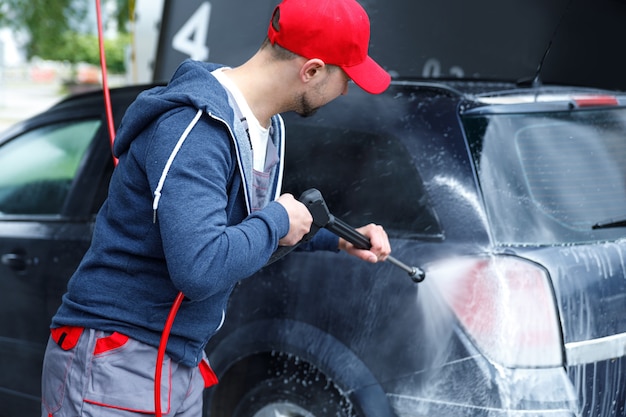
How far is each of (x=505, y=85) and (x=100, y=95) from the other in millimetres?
1733

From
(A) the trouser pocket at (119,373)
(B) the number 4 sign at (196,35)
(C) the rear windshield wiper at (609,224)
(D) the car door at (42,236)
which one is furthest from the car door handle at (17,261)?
(B) the number 4 sign at (196,35)

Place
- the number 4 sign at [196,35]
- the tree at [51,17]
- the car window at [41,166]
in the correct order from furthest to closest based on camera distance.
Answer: the tree at [51,17]
the number 4 sign at [196,35]
the car window at [41,166]

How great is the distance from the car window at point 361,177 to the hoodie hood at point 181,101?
899 mm

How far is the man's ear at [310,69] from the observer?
72.8 inches

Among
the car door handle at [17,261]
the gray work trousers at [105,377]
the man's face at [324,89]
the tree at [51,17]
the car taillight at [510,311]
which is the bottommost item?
the gray work trousers at [105,377]

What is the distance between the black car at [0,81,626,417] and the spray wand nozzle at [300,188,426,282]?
2.8 inches

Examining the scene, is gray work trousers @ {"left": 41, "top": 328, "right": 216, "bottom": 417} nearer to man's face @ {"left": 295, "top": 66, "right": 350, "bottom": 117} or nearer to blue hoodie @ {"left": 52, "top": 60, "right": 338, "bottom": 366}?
blue hoodie @ {"left": 52, "top": 60, "right": 338, "bottom": 366}

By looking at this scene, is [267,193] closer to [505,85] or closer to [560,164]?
[560,164]

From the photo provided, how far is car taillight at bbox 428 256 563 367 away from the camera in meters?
2.25

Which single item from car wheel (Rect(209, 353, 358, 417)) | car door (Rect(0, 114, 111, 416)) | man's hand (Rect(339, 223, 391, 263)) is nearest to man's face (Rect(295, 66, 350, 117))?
man's hand (Rect(339, 223, 391, 263))

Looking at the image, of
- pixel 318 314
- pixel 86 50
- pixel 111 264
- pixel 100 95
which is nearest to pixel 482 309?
pixel 318 314

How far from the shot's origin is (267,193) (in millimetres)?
2039

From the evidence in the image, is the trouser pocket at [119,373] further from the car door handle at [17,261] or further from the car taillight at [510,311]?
the car door handle at [17,261]

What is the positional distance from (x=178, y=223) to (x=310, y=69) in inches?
18.9
